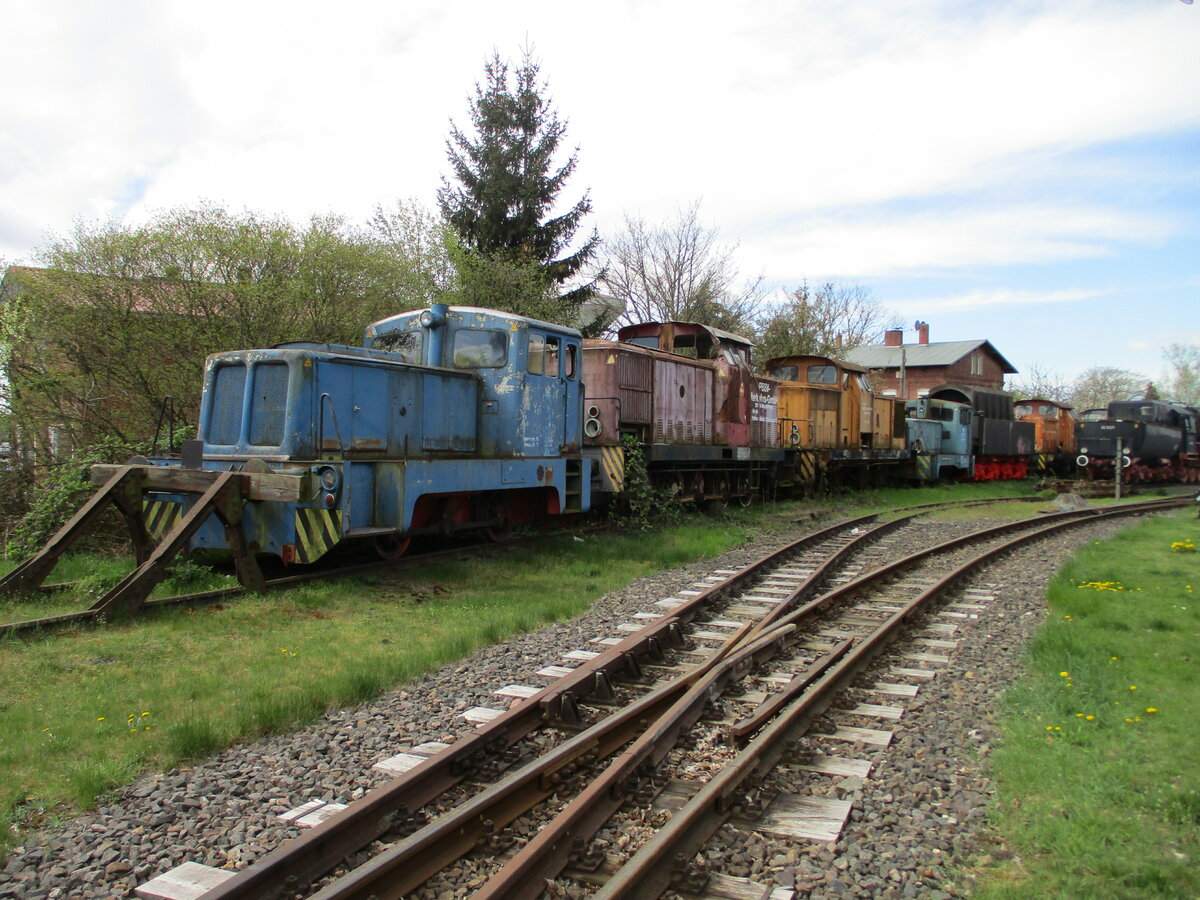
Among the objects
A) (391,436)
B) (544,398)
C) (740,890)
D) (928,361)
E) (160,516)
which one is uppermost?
(928,361)

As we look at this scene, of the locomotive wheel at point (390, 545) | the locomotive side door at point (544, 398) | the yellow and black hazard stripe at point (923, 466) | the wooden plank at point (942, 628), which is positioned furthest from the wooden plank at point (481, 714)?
the yellow and black hazard stripe at point (923, 466)

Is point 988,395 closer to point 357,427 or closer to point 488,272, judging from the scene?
point 488,272

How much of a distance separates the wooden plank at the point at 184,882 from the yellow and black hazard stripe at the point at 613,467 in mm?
8907

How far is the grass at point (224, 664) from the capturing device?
4.02 metres

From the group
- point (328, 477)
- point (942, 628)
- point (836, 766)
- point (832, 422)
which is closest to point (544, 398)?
point (328, 477)

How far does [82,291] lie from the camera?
437 inches

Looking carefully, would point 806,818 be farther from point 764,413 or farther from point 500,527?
point 764,413

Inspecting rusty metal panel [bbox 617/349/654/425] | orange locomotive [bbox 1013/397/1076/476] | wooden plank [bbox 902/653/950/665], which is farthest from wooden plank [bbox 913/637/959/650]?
orange locomotive [bbox 1013/397/1076/476]

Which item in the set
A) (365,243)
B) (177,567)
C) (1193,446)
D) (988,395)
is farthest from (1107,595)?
(1193,446)

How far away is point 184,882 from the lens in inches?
116

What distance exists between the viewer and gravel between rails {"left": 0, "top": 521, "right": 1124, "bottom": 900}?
3111 mm

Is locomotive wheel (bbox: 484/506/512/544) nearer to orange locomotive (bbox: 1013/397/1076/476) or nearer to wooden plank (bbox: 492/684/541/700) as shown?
wooden plank (bbox: 492/684/541/700)

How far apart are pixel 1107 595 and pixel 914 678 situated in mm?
3853

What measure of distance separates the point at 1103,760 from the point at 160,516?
8.07m
